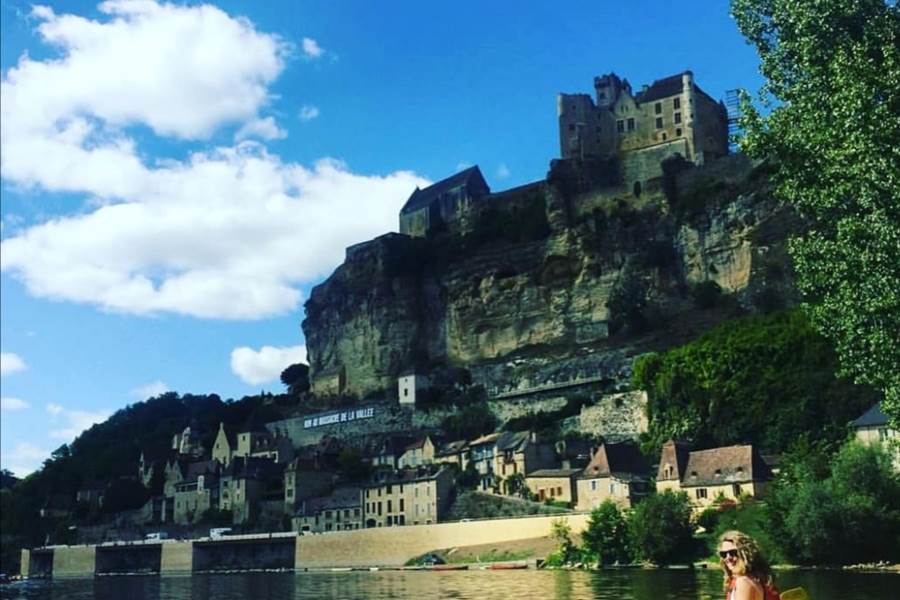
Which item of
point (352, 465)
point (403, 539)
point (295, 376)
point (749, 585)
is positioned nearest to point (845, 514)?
point (403, 539)

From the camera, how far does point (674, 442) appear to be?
209 ft

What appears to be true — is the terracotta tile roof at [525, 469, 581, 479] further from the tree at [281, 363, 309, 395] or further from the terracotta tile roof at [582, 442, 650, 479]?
the tree at [281, 363, 309, 395]

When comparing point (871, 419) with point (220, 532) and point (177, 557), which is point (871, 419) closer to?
point (220, 532)

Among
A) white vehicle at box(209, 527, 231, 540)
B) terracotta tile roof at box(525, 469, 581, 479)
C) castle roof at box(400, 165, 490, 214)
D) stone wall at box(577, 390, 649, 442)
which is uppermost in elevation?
castle roof at box(400, 165, 490, 214)

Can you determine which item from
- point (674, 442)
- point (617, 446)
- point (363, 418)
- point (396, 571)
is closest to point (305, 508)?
point (363, 418)

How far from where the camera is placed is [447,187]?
118m

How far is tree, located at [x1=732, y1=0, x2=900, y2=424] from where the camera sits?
22.3 meters

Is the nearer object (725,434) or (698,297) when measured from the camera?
(725,434)

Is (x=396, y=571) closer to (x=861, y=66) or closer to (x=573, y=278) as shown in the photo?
(x=573, y=278)

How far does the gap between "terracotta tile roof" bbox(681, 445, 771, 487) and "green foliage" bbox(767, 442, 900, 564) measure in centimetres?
1118

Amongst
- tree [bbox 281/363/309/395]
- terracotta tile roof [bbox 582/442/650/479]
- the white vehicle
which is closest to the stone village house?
terracotta tile roof [bbox 582/442/650/479]

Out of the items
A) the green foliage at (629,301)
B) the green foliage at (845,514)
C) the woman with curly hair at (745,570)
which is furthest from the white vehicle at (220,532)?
the woman with curly hair at (745,570)

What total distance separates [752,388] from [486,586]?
31373 mm

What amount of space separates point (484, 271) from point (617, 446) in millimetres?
38153
